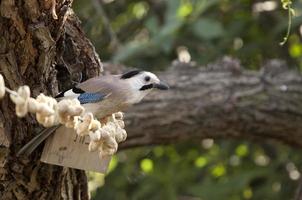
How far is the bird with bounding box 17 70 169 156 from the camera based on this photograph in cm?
179

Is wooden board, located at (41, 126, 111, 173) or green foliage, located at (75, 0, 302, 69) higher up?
wooden board, located at (41, 126, 111, 173)

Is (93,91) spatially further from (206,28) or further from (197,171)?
(197,171)

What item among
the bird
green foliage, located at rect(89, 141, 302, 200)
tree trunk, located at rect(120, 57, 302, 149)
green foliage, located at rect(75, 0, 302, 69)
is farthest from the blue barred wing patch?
green foliage, located at rect(89, 141, 302, 200)

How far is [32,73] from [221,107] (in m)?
1.56

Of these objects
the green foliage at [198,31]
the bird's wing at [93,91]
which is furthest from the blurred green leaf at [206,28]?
the bird's wing at [93,91]

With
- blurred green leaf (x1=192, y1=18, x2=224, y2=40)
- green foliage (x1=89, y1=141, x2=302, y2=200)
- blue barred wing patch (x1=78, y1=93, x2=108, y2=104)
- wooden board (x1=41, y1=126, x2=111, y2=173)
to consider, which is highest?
blue barred wing patch (x1=78, y1=93, x2=108, y2=104)

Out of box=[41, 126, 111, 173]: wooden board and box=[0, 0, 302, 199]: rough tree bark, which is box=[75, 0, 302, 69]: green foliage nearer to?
box=[0, 0, 302, 199]: rough tree bark

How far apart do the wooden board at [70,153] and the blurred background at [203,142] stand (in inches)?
62.4

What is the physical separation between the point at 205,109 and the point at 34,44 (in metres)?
1.57

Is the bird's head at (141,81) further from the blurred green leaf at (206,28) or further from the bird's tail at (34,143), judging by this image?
the blurred green leaf at (206,28)

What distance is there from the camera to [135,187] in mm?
3824

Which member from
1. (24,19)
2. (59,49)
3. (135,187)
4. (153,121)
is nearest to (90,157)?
(59,49)

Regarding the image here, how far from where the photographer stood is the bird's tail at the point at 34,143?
1.78 meters

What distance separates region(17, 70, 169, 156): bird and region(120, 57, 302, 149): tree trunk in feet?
3.96
